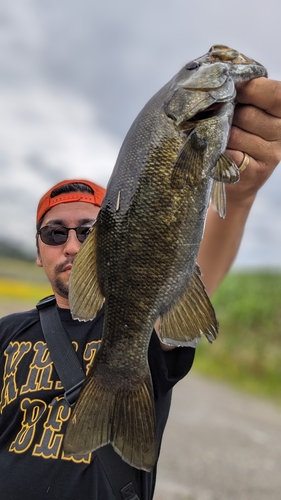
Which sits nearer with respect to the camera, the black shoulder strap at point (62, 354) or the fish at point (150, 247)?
the fish at point (150, 247)

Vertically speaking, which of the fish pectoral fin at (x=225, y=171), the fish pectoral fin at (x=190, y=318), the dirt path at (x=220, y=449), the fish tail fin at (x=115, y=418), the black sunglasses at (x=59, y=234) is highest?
the black sunglasses at (x=59, y=234)

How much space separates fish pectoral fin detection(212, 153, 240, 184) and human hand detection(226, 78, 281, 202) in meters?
0.20

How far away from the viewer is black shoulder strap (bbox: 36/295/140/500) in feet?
7.48

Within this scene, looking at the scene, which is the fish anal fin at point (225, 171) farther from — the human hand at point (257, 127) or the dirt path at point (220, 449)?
the dirt path at point (220, 449)

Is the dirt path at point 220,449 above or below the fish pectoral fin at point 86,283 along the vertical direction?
below

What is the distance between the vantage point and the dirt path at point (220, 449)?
21.9 feet

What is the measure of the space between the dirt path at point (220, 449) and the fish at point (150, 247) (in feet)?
15.8

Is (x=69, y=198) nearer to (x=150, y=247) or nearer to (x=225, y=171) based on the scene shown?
(x=150, y=247)

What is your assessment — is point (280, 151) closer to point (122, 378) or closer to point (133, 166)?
point (133, 166)

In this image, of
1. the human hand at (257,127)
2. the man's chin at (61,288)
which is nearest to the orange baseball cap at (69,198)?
the man's chin at (61,288)

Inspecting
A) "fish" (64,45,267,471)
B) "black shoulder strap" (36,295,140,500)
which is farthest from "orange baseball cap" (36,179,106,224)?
"fish" (64,45,267,471)

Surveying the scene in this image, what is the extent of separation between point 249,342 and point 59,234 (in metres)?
12.6

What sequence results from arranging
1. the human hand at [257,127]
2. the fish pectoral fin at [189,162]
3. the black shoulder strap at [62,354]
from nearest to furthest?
the fish pectoral fin at [189,162] → the human hand at [257,127] → the black shoulder strap at [62,354]

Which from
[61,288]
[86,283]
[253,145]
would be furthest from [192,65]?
[61,288]
